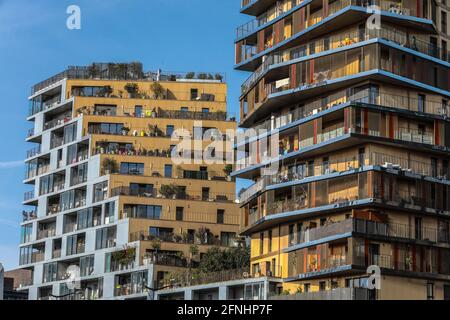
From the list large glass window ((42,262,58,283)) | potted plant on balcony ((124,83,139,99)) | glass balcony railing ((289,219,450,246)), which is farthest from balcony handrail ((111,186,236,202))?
glass balcony railing ((289,219,450,246))

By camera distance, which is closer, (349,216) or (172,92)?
(349,216)

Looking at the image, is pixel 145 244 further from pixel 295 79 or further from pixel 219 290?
pixel 295 79

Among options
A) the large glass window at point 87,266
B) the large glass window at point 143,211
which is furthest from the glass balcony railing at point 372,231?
the large glass window at point 87,266

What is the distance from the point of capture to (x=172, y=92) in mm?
140875

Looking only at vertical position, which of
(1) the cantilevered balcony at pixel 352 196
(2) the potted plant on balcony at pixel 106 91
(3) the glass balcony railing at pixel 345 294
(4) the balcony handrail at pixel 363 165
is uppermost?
(2) the potted plant on balcony at pixel 106 91

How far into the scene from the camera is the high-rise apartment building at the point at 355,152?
85188 millimetres

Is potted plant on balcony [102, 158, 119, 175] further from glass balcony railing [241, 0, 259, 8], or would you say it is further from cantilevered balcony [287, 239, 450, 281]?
cantilevered balcony [287, 239, 450, 281]

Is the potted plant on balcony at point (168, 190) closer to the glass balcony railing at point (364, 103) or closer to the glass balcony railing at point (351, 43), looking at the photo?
the glass balcony railing at point (364, 103)

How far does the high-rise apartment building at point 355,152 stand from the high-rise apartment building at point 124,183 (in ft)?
101

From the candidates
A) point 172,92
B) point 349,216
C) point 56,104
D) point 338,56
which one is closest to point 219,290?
point 349,216

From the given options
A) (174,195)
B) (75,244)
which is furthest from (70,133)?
(174,195)

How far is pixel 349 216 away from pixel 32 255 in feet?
237

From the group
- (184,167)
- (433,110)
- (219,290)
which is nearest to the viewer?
(433,110)

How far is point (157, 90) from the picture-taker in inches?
5512
